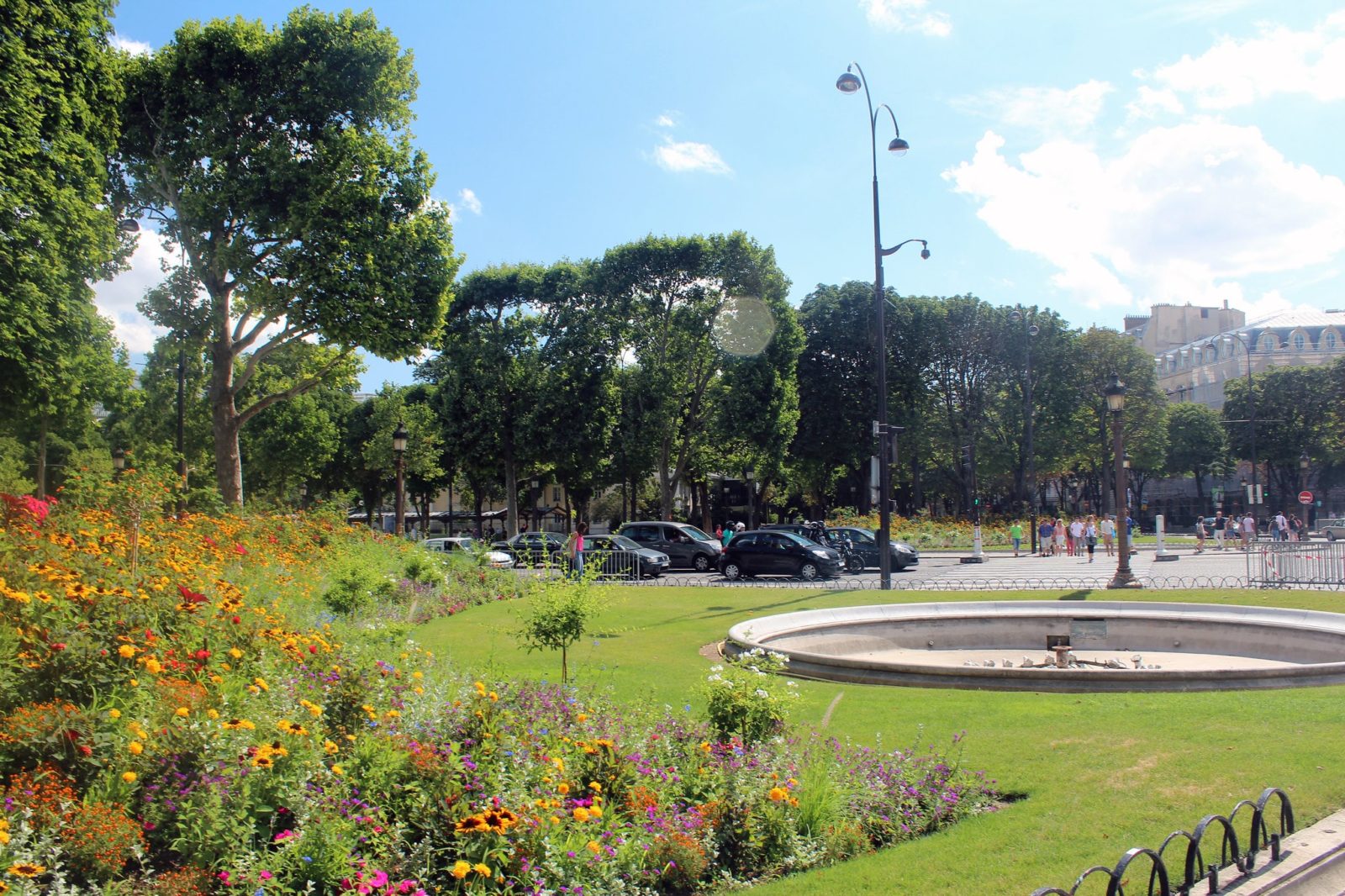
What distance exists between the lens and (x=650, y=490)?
62656 mm

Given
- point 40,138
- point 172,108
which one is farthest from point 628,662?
point 172,108

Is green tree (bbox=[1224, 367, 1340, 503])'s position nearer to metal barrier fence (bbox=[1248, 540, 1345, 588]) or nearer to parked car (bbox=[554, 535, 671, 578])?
metal barrier fence (bbox=[1248, 540, 1345, 588])

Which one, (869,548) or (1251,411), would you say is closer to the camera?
(869,548)

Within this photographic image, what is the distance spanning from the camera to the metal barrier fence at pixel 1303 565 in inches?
742

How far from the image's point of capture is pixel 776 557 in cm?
2638

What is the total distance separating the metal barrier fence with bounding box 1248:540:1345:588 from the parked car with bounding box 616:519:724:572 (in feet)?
50.7

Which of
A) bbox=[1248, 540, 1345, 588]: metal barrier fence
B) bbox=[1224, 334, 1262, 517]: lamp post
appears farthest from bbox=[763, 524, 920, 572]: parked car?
bbox=[1224, 334, 1262, 517]: lamp post

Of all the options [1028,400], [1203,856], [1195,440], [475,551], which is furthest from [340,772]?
[1195,440]

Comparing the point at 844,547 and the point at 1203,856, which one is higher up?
the point at 844,547

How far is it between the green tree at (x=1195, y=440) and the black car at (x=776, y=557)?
53509 millimetres

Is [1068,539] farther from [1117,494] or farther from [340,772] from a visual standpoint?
[340,772]

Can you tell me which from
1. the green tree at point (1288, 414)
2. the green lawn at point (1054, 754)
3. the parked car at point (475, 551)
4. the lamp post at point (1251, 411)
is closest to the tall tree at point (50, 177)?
the parked car at point (475, 551)

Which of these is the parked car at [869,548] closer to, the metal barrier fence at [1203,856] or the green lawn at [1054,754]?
the green lawn at [1054,754]

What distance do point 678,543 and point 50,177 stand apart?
65.3ft
